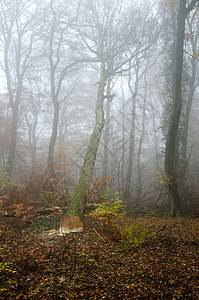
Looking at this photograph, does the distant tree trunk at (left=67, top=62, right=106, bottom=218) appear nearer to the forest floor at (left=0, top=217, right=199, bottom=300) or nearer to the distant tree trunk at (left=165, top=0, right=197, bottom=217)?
the forest floor at (left=0, top=217, right=199, bottom=300)

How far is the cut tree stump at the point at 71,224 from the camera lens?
536 cm

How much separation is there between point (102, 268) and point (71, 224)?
2.52 m

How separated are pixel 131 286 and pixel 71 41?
496 inches

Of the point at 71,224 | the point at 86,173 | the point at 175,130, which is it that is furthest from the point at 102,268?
the point at 175,130

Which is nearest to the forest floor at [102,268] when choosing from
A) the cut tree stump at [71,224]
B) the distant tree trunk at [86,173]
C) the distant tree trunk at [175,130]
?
the cut tree stump at [71,224]

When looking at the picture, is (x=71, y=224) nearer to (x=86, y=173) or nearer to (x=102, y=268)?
(x=86, y=173)

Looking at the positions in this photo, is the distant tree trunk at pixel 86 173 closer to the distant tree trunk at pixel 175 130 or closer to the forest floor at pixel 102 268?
the forest floor at pixel 102 268

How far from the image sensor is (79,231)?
5297 millimetres

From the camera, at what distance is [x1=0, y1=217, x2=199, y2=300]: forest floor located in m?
2.43

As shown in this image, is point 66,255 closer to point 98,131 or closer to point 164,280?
point 164,280

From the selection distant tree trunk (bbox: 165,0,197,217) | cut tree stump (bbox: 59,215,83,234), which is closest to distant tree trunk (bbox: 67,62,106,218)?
cut tree stump (bbox: 59,215,83,234)

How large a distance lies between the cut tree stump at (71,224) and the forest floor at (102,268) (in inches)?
31.2

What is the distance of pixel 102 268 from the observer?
10.1ft

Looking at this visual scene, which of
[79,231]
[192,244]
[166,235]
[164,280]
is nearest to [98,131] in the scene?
[79,231]
